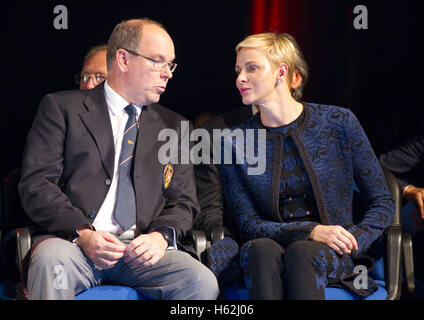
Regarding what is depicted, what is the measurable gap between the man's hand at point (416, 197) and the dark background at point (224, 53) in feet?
2.65

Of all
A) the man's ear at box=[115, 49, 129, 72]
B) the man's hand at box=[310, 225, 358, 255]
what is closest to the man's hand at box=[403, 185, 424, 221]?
the man's hand at box=[310, 225, 358, 255]

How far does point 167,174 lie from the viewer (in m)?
2.92

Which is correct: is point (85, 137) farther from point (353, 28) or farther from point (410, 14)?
point (410, 14)

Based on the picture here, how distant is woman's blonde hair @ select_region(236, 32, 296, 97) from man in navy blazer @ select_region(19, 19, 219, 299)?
40 centimetres

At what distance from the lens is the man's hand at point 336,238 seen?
8.63ft

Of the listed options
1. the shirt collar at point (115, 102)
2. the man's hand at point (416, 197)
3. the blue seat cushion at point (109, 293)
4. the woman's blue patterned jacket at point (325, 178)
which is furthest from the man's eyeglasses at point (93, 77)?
the man's hand at point (416, 197)

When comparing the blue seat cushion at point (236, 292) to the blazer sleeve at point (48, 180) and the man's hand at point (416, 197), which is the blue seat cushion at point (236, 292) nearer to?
the blazer sleeve at point (48, 180)

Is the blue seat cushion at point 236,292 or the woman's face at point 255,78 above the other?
the woman's face at point 255,78

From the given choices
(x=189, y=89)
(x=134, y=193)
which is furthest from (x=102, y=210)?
(x=189, y=89)

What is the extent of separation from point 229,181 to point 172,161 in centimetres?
31

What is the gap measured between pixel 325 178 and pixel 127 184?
3.08 feet

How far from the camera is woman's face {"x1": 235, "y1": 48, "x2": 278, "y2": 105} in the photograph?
9.82ft

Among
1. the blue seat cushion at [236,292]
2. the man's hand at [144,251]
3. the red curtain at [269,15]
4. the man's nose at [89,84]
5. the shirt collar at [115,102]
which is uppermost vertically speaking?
the red curtain at [269,15]

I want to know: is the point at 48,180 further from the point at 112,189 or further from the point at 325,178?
the point at 325,178
